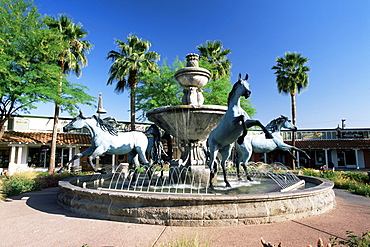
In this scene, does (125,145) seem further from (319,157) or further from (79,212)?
(319,157)

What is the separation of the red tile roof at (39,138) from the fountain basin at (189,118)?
19.7m

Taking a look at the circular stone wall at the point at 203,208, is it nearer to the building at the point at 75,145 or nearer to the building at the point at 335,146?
the building at the point at 75,145

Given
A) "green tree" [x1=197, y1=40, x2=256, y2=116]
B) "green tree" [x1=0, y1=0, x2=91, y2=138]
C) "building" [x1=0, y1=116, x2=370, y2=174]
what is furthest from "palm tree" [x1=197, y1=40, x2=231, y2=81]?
"green tree" [x1=0, y1=0, x2=91, y2=138]

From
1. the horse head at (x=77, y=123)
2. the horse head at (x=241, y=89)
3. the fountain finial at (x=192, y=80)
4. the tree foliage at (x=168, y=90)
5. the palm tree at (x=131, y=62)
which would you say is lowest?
the horse head at (x=77, y=123)

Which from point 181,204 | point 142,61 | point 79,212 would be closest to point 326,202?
point 181,204

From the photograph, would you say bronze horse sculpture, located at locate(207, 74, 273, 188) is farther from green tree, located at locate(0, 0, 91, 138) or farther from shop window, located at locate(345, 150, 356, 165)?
shop window, located at locate(345, 150, 356, 165)

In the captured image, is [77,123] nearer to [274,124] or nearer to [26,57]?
[274,124]

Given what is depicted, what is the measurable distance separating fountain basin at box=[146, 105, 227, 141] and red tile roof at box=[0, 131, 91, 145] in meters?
19.7

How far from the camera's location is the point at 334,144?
3023 centimetres

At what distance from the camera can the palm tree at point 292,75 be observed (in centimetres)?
2508

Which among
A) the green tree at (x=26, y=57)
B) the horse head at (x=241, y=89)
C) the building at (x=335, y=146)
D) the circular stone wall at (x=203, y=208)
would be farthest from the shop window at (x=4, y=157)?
the building at (x=335, y=146)

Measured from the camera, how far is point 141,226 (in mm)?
3850

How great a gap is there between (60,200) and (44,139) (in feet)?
69.3

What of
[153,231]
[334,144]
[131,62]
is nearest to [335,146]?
[334,144]
